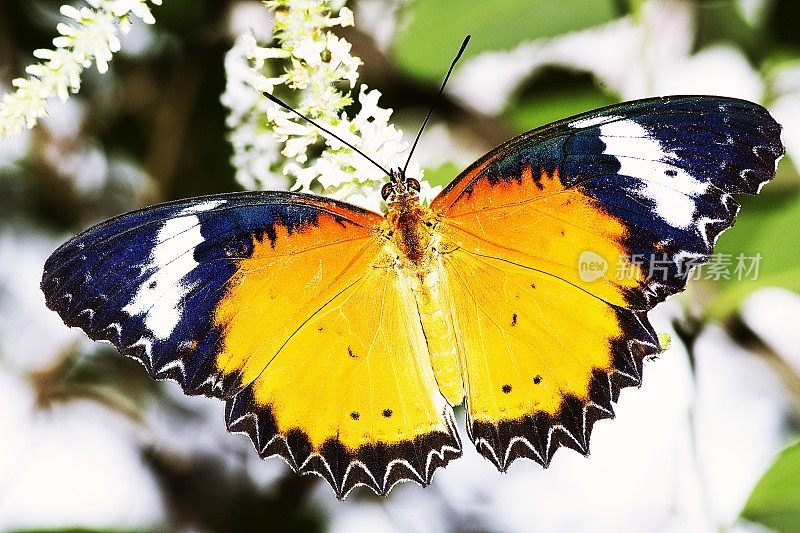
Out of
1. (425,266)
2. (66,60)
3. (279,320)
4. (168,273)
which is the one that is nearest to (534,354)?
(425,266)

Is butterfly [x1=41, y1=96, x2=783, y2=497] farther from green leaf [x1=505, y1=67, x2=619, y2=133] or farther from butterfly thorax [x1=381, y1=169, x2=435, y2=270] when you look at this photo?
green leaf [x1=505, y1=67, x2=619, y2=133]

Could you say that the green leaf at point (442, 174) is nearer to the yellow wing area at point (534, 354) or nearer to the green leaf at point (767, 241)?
the yellow wing area at point (534, 354)

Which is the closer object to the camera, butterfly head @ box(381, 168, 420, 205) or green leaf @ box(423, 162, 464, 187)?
butterfly head @ box(381, 168, 420, 205)

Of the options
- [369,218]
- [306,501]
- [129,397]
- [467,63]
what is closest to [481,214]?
[369,218]

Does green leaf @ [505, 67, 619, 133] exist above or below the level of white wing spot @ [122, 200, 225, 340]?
above

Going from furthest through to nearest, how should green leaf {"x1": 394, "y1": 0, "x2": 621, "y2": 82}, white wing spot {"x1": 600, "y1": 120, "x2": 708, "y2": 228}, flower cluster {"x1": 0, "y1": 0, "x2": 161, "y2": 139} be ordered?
green leaf {"x1": 394, "y1": 0, "x2": 621, "y2": 82} < white wing spot {"x1": 600, "y1": 120, "x2": 708, "y2": 228} < flower cluster {"x1": 0, "y1": 0, "x2": 161, "y2": 139}

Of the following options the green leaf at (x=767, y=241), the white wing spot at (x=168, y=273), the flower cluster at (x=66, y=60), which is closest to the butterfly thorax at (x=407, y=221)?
the white wing spot at (x=168, y=273)

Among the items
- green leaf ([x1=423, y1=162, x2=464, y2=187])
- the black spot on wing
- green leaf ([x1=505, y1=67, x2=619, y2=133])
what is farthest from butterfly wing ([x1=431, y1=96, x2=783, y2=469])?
green leaf ([x1=505, y1=67, x2=619, y2=133])
